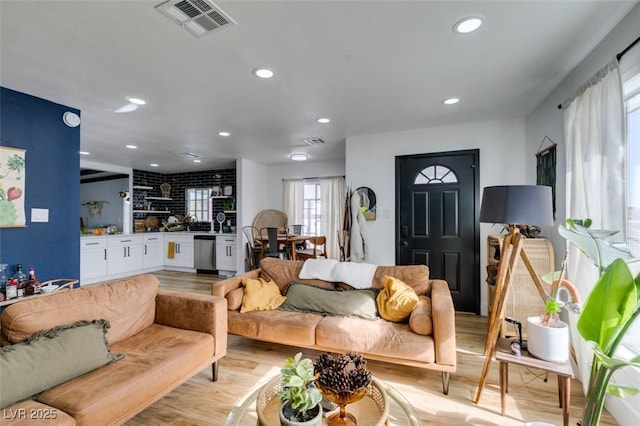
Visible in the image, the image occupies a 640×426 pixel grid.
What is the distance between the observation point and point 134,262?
619 centimetres

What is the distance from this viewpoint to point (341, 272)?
114 inches

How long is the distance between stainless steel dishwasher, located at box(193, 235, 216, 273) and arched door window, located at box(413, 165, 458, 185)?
15.1 feet

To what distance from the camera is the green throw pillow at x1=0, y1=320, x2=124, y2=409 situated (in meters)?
1.31

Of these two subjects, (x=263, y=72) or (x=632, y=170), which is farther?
(x=263, y=72)

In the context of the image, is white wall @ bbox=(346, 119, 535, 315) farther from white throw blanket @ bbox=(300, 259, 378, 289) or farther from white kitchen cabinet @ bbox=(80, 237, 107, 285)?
white kitchen cabinet @ bbox=(80, 237, 107, 285)

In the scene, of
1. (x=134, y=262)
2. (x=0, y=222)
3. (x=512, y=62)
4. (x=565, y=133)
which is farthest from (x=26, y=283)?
(x=565, y=133)

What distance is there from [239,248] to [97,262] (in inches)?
105

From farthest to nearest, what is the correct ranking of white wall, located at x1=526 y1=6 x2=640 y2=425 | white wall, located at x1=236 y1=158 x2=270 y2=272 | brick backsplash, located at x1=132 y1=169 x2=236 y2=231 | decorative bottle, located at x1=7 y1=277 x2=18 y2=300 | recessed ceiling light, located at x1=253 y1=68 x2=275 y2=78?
brick backsplash, located at x1=132 y1=169 x2=236 y2=231, white wall, located at x1=236 y1=158 x2=270 y2=272, decorative bottle, located at x1=7 y1=277 x2=18 y2=300, recessed ceiling light, located at x1=253 y1=68 x2=275 y2=78, white wall, located at x1=526 y1=6 x2=640 y2=425

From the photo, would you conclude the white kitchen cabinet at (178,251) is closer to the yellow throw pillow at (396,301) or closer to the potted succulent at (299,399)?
the yellow throw pillow at (396,301)

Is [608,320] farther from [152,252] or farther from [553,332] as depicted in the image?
[152,252]

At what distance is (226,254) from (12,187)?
12.8 ft

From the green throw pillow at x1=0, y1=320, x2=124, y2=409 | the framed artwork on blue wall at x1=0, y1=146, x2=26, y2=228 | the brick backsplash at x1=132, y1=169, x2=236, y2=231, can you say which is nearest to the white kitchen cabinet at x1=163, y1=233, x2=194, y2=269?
the brick backsplash at x1=132, y1=169, x2=236, y2=231

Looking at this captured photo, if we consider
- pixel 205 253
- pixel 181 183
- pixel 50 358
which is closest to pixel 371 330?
pixel 50 358

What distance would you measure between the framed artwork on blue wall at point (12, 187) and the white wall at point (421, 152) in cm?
362
